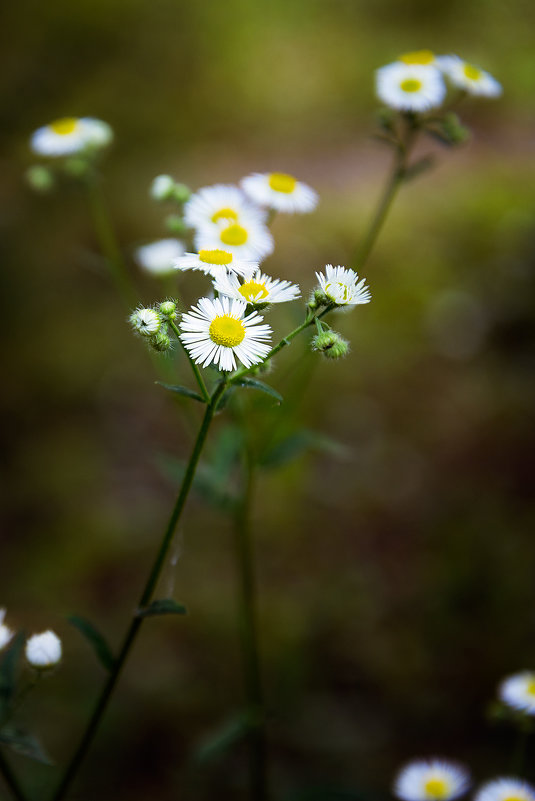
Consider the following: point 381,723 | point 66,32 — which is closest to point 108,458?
point 381,723

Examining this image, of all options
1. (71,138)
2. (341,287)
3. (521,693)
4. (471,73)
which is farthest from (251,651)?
(471,73)

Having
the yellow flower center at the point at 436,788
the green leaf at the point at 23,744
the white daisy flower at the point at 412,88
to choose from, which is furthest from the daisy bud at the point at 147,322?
the yellow flower center at the point at 436,788

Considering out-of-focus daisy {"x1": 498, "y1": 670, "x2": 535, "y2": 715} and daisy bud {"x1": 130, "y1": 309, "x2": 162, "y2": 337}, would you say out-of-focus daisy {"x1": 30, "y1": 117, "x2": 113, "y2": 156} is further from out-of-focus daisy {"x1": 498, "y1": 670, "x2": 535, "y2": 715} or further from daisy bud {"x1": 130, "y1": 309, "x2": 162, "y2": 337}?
out-of-focus daisy {"x1": 498, "y1": 670, "x2": 535, "y2": 715}

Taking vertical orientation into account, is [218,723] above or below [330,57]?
below

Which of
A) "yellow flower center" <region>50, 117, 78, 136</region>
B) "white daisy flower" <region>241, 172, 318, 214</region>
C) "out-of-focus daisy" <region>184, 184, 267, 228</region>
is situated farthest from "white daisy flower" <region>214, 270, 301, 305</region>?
"yellow flower center" <region>50, 117, 78, 136</region>

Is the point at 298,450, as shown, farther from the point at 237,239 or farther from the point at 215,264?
the point at 215,264

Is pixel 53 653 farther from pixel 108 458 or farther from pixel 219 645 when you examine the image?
pixel 108 458
